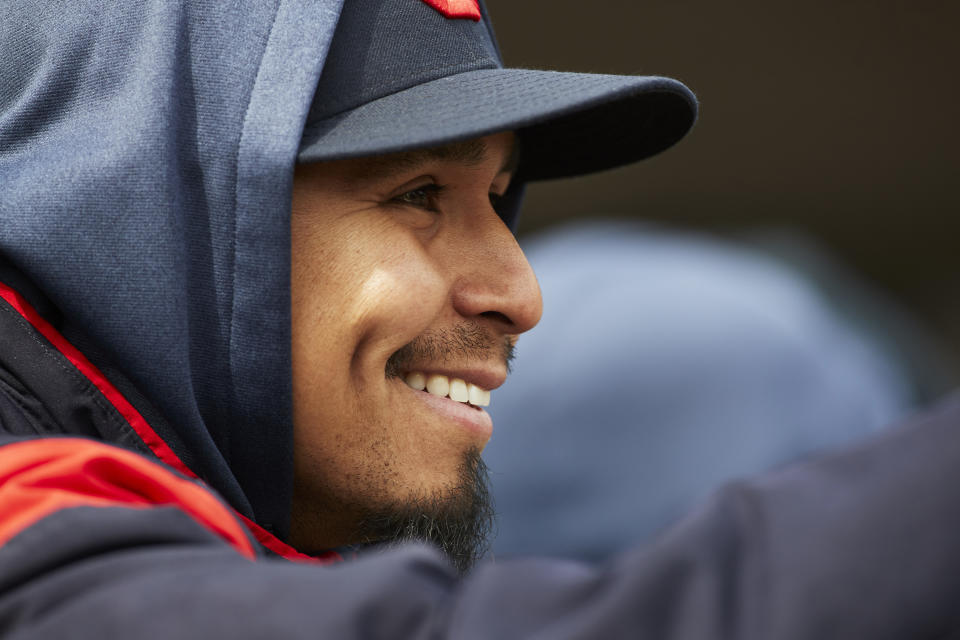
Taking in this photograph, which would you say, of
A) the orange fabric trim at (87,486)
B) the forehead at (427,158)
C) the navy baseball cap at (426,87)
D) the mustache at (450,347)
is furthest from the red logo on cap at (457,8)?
the orange fabric trim at (87,486)

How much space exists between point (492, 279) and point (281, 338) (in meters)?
0.38

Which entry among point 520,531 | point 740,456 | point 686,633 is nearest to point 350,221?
point 686,633

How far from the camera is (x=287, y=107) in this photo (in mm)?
1412

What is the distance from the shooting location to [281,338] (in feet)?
4.69

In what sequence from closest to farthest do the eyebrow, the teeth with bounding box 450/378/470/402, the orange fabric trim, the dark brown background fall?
the orange fabric trim < the eyebrow < the teeth with bounding box 450/378/470/402 < the dark brown background

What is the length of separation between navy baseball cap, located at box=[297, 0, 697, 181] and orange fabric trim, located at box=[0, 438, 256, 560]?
51 cm

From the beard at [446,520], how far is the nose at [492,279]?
0.20 metres

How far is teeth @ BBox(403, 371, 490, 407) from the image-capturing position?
5.45 ft

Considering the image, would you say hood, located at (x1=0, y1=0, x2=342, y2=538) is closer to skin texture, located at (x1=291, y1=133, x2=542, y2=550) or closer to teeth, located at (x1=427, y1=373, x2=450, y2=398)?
skin texture, located at (x1=291, y1=133, x2=542, y2=550)

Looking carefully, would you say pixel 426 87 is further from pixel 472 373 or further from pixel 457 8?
pixel 472 373

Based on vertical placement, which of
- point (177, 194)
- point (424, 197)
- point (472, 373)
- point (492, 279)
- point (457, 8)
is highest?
point (457, 8)

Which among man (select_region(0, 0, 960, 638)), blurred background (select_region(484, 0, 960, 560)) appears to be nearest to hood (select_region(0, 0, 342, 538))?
man (select_region(0, 0, 960, 638))

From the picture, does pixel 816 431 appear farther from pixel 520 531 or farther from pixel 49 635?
pixel 49 635

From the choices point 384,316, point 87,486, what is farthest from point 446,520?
point 87,486
